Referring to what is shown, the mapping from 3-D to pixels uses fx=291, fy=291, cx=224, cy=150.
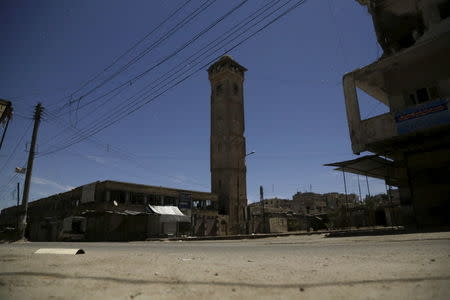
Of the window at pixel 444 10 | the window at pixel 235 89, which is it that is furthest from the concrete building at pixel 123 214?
the window at pixel 444 10

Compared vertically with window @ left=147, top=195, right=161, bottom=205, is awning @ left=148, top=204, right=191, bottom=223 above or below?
below

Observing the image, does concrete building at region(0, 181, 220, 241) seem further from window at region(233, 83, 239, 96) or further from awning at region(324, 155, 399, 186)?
awning at region(324, 155, 399, 186)

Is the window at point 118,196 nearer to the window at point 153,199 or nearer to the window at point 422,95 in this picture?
the window at point 153,199

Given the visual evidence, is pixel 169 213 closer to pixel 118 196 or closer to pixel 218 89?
pixel 118 196

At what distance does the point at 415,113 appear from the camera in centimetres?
1443

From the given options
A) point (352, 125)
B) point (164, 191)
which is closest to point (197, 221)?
point (164, 191)

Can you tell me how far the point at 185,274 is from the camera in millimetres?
3953

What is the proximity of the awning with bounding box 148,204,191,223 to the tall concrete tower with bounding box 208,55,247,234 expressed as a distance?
32.3 ft

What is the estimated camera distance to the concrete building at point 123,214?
31.2 metres

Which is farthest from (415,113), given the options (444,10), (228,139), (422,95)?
(228,139)

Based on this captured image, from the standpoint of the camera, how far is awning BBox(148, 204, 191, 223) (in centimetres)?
3343

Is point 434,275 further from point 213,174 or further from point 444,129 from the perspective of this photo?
point 213,174

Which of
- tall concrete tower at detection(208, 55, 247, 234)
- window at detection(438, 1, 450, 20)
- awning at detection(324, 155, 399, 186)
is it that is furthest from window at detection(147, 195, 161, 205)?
window at detection(438, 1, 450, 20)

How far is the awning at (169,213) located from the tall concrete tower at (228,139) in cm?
985
